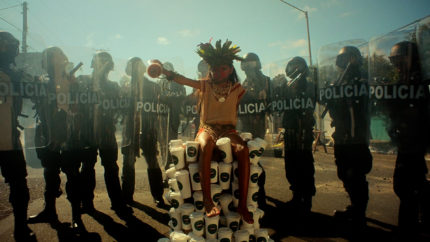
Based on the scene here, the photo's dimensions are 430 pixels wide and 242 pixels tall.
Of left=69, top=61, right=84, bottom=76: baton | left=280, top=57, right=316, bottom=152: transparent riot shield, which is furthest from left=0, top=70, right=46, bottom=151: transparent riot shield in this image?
left=280, top=57, right=316, bottom=152: transparent riot shield

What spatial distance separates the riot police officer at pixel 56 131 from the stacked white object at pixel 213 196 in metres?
1.81

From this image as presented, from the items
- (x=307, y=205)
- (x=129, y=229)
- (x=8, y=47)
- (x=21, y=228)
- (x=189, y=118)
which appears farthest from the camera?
(x=189, y=118)

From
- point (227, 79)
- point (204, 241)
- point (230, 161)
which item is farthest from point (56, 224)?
point (227, 79)

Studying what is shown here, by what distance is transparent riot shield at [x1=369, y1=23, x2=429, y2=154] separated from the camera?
9.88 ft

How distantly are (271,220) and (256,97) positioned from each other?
2.10 metres

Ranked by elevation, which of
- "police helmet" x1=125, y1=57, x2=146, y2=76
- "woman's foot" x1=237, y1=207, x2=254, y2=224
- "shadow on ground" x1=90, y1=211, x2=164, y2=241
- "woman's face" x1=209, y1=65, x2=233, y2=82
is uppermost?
"police helmet" x1=125, y1=57, x2=146, y2=76

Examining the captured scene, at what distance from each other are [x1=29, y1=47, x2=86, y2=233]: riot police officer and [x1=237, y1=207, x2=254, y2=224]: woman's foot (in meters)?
2.43

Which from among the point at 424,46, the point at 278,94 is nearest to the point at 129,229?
the point at 278,94

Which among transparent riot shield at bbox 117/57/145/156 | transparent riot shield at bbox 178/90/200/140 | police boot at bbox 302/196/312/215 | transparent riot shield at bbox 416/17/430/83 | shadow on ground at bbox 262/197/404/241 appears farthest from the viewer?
transparent riot shield at bbox 178/90/200/140

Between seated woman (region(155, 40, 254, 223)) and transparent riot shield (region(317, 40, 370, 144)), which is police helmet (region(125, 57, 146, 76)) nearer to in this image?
seated woman (region(155, 40, 254, 223))

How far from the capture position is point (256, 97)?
4.51 meters

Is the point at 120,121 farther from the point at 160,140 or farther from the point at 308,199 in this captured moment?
the point at 308,199

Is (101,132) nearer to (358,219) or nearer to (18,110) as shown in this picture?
(18,110)

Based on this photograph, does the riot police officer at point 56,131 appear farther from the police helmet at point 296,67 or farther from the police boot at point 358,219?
the police boot at point 358,219
